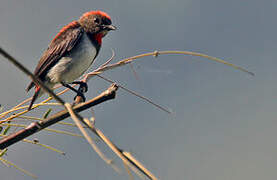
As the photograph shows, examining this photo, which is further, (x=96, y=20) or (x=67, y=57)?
(x=96, y=20)

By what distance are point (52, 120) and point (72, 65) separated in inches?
86.9

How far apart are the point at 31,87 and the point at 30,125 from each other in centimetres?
214

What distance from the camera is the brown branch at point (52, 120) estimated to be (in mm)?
1343

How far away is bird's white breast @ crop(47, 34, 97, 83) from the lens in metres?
3.54

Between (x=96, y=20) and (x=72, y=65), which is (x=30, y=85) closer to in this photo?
(x=72, y=65)

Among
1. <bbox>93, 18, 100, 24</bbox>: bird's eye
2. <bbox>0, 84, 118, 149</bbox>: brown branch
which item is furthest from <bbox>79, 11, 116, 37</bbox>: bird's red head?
<bbox>0, 84, 118, 149</bbox>: brown branch

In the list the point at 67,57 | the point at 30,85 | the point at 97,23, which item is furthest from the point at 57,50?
the point at 97,23

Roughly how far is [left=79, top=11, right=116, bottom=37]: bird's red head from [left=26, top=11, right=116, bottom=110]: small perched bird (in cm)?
9

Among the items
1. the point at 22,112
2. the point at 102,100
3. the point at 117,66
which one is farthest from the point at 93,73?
the point at 102,100

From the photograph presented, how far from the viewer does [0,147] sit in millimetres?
1525

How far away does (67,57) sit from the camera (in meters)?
3.62

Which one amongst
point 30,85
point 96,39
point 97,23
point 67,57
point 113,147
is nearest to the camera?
point 113,147

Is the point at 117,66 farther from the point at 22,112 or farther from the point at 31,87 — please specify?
the point at 31,87

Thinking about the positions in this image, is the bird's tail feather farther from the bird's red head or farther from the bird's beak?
the bird's beak
